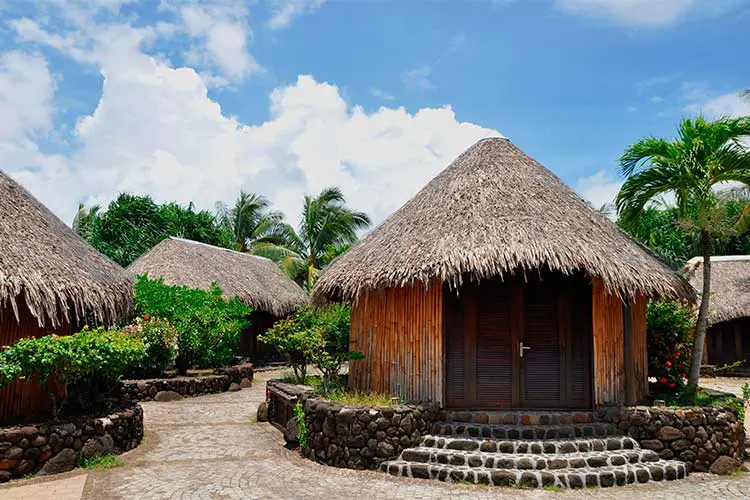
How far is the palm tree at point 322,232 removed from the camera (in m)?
29.9

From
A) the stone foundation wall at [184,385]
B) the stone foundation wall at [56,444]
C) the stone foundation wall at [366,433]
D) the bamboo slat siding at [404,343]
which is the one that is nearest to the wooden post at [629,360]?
the bamboo slat siding at [404,343]

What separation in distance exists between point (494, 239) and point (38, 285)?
656cm

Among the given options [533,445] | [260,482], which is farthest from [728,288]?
[260,482]

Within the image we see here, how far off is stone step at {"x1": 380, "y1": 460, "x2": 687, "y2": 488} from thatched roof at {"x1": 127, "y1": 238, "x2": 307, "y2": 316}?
1320 centimetres

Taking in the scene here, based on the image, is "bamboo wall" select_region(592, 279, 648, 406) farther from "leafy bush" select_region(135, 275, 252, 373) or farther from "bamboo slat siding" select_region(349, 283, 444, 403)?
"leafy bush" select_region(135, 275, 252, 373)

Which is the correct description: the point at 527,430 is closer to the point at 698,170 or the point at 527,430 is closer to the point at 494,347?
the point at 494,347

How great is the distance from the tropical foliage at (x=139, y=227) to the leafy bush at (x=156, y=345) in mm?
14293

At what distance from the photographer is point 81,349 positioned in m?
8.09

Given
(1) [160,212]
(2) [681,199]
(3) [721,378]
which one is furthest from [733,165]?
(1) [160,212]

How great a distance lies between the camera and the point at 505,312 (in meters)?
9.58

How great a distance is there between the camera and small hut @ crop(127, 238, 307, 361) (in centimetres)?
1997

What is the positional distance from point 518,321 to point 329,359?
3180 millimetres

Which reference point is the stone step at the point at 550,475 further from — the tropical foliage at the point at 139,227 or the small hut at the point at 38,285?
the tropical foliage at the point at 139,227

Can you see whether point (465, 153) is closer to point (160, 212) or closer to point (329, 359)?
point (329, 359)
